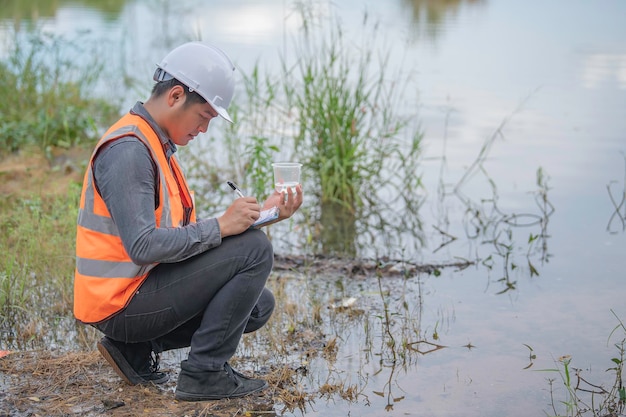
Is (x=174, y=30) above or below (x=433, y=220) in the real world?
above

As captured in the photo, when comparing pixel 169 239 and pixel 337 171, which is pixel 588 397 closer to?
pixel 169 239

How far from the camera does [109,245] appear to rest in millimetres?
3348

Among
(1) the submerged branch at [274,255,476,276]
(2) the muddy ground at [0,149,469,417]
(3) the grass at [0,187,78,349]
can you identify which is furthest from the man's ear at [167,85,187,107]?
(1) the submerged branch at [274,255,476,276]

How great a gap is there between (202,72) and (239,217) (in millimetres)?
565

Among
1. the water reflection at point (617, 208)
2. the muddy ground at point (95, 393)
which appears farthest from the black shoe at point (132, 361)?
the water reflection at point (617, 208)

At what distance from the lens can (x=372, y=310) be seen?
4852 millimetres

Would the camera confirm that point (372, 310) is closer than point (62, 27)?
Yes

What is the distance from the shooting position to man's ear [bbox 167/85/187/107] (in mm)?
3359

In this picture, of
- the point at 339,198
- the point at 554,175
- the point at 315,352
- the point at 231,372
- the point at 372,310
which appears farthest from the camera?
the point at 554,175

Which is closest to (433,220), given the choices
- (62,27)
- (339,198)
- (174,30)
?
(339,198)

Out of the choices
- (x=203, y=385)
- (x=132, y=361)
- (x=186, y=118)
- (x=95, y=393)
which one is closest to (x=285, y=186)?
(x=186, y=118)

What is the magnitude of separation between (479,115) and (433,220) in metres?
3.31

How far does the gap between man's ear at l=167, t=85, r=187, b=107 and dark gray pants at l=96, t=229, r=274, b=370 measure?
57 centimetres

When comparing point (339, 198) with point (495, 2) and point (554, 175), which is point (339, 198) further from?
point (495, 2)
